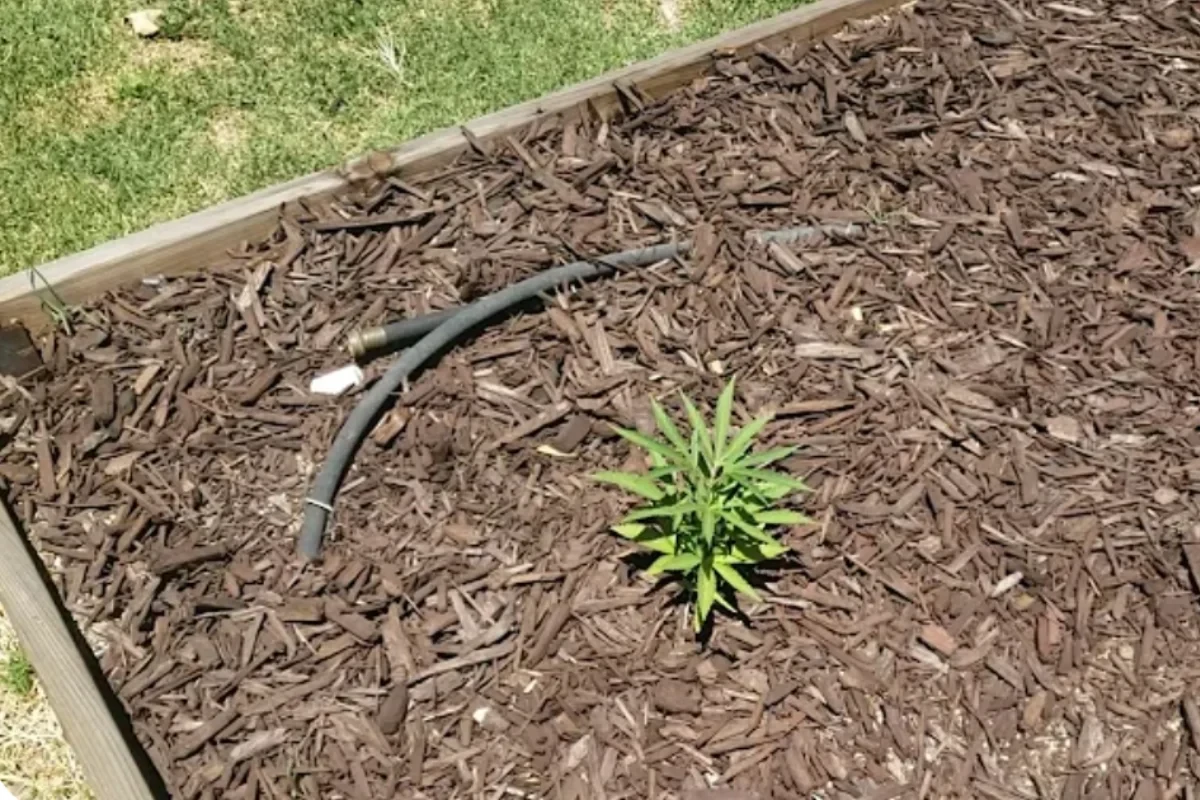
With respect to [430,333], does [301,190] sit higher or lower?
higher

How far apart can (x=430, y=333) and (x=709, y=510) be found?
42.1 inches

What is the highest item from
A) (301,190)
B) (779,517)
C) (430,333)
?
(301,190)

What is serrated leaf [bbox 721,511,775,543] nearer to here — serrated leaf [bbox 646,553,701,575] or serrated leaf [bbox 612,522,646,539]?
serrated leaf [bbox 646,553,701,575]

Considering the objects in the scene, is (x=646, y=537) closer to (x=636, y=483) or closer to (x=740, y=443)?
(x=636, y=483)

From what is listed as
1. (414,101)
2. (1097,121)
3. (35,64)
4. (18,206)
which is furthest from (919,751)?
(35,64)

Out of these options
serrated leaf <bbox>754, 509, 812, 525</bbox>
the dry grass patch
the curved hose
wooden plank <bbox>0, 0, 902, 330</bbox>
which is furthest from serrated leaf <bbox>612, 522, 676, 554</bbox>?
wooden plank <bbox>0, 0, 902, 330</bbox>

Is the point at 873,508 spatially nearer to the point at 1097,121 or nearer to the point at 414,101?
the point at 1097,121

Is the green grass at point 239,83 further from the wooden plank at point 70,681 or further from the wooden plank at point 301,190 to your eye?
the wooden plank at point 70,681

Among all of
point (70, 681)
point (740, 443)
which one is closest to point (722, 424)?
point (740, 443)

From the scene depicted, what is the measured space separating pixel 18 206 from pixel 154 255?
0.63m

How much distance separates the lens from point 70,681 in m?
2.91

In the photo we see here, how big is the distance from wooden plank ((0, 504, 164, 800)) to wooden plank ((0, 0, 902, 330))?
0.91 meters

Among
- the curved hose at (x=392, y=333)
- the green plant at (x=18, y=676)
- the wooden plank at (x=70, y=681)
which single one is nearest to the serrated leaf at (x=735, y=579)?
the curved hose at (x=392, y=333)

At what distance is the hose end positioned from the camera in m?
3.68
